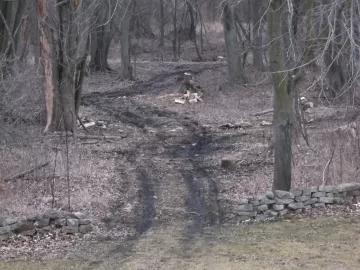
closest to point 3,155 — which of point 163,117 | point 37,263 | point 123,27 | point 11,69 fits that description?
point 11,69

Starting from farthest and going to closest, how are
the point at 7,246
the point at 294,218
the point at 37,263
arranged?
the point at 294,218 < the point at 7,246 < the point at 37,263

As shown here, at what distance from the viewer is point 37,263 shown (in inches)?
369

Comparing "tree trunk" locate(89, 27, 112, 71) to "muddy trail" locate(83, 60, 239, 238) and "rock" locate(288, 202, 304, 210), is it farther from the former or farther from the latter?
"rock" locate(288, 202, 304, 210)

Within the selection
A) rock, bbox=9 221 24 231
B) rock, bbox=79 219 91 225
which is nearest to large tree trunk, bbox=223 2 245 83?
rock, bbox=79 219 91 225

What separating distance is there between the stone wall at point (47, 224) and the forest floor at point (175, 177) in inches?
13.2

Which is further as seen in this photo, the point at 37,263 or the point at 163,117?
the point at 163,117

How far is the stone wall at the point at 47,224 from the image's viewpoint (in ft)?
34.4

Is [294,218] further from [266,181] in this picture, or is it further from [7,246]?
[7,246]

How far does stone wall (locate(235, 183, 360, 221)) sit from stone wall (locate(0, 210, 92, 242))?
278 centimetres

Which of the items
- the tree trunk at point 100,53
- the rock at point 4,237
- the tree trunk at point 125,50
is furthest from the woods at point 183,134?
the tree trunk at point 100,53

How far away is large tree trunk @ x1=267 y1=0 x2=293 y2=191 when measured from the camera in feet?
40.4

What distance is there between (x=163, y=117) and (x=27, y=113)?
6.00 m

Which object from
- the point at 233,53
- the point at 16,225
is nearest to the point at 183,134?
the point at 233,53

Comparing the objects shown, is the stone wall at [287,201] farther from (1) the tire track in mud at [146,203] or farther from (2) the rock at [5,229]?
(2) the rock at [5,229]
